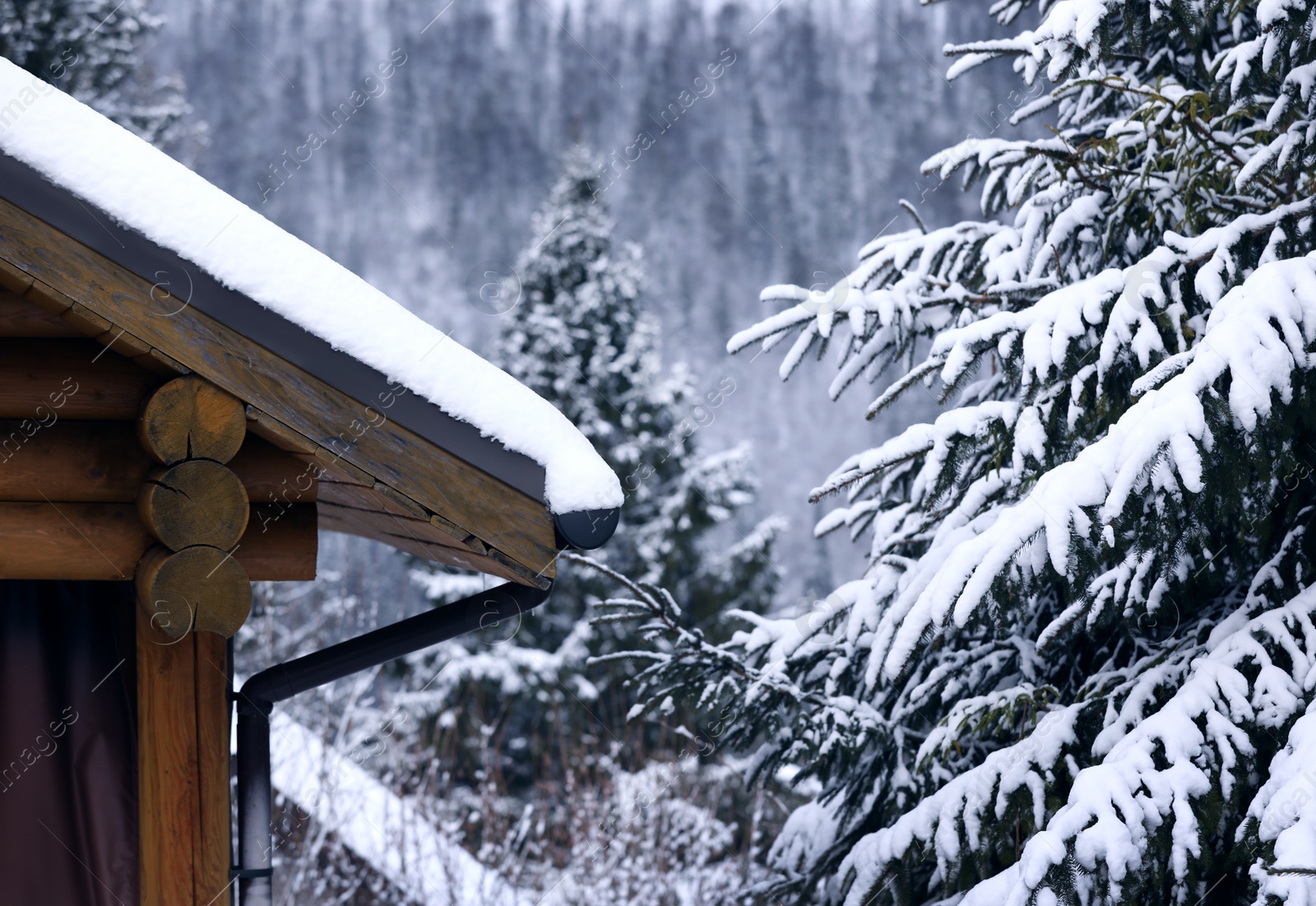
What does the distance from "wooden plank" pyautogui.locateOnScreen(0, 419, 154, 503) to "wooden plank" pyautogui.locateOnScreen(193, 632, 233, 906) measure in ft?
1.06

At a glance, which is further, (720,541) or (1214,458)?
(720,541)

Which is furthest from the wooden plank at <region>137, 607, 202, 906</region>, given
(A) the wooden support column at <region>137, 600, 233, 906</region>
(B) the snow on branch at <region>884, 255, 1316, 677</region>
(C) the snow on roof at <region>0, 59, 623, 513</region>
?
(B) the snow on branch at <region>884, 255, 1316, 677</region>

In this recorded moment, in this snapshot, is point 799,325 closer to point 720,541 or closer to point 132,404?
point 132,404

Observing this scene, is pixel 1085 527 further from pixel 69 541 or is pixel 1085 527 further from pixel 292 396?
pixel 69 541

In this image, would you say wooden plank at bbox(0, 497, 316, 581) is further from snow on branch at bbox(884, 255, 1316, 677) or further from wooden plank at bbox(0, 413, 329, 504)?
snow on branch at bbox(884, 255, 1316, 677)

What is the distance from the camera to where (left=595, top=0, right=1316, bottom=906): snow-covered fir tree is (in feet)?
7.06

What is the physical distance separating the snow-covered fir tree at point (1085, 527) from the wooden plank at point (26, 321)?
67.9 inches

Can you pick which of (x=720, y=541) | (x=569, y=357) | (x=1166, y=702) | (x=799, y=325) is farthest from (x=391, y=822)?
(x=720, y=541)

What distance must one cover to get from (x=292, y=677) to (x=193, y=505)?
702 millimetres

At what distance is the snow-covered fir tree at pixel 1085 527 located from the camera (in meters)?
2.15

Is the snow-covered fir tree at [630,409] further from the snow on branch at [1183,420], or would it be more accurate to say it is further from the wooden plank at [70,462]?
the wooden plank at [70,462]

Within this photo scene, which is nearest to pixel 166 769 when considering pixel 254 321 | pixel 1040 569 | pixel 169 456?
pixel 169 456

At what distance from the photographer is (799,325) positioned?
3.02 meters

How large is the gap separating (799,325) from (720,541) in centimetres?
1437
